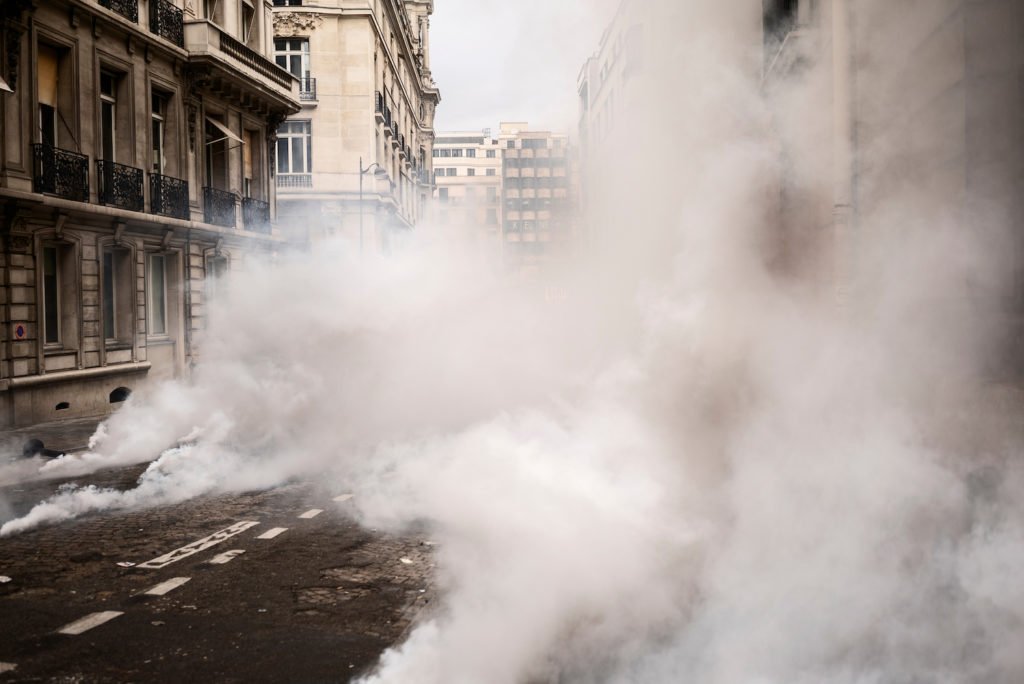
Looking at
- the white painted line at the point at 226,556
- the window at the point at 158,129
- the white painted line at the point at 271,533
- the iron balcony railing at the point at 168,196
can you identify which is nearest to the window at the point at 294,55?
the window at the point at 158,129

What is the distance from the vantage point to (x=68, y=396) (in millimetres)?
13656

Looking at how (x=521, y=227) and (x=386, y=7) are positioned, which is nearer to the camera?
(x=521, y=227)

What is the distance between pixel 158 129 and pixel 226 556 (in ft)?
42.8

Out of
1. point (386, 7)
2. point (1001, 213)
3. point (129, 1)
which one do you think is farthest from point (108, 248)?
point (386, 7)

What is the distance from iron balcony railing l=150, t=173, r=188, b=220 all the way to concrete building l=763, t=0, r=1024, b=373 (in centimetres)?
1368

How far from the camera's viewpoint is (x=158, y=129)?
1648 centimetres

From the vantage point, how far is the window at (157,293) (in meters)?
16.3

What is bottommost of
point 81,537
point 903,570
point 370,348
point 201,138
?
point 81,537

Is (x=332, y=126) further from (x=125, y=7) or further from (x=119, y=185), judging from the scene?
(x=119, y=185)

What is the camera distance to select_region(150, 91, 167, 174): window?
640 inches

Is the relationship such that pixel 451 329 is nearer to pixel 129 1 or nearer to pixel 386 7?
pixel 129 1

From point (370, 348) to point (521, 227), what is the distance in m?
2.54

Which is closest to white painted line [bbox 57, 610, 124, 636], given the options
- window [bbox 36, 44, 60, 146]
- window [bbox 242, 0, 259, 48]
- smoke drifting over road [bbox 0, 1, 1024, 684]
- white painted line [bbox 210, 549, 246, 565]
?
white painted line [bbox 210, 549, 246, 565]

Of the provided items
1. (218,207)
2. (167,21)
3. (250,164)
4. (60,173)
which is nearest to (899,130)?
(60,173)
